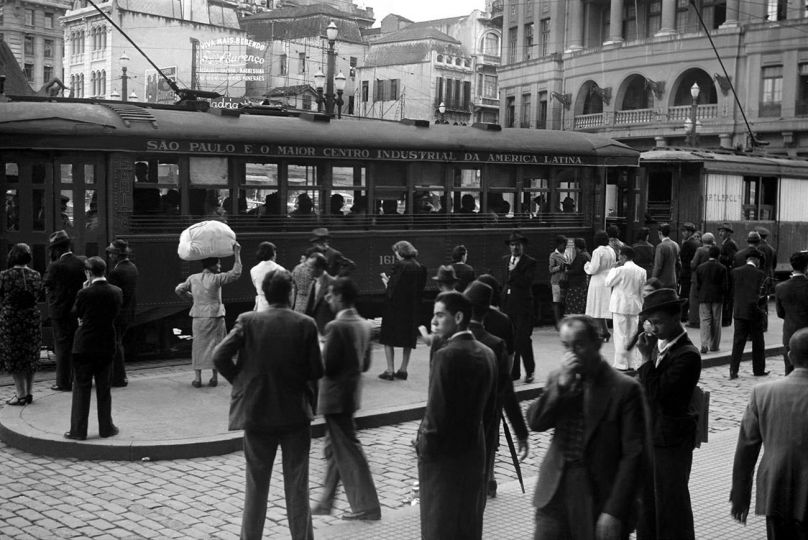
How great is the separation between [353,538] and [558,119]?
174ft

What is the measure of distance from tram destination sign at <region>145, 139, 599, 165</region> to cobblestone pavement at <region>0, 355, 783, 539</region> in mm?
5932

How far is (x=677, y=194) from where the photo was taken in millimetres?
24328

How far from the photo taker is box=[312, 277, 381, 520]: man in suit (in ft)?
23.8

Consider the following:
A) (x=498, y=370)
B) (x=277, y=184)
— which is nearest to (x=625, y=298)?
(x=277, y=184)

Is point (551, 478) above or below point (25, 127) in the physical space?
below

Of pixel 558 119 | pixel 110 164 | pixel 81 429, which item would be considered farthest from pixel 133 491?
pixel 558 119

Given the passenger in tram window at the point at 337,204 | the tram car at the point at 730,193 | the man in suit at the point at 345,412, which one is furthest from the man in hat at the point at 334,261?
the tram car at the point at 730,193

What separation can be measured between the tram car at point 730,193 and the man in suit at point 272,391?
16.6 meters

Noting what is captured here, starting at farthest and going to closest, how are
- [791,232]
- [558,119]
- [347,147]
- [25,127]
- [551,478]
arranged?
[558,119]
[791,232]
[347,147]
[25,127]
[551,478]

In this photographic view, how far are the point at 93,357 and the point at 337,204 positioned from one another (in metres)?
7.30

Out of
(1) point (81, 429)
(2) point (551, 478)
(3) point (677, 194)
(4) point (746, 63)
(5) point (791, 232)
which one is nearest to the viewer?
(2) point (551, 478)

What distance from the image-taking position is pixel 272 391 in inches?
247

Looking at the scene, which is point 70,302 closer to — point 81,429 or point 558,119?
point 81,429

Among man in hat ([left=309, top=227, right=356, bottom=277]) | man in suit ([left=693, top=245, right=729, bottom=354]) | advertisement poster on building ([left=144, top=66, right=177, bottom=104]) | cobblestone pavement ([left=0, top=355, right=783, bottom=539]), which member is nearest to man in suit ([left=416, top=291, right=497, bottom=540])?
cobblestone pavement ([left=0, top=355, right=783, bottom=539])
